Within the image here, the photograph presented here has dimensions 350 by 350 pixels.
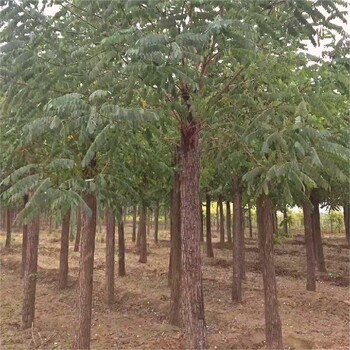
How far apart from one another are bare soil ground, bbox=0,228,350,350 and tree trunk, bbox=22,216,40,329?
0.42m

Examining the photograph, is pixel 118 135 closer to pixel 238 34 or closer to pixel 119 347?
pixel 238 34

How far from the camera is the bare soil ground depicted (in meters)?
10.6

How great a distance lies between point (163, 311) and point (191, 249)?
7.00m

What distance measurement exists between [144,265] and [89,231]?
11.9m

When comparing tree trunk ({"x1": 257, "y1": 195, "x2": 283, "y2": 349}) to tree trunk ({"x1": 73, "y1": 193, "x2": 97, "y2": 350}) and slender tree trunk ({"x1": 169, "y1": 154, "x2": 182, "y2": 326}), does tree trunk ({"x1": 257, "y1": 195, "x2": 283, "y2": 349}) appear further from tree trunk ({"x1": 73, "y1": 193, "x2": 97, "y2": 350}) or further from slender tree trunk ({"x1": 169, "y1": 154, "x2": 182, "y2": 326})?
tree trunk ({"x1": 73, "y1": 193, "x2": 97, "y2": 350})

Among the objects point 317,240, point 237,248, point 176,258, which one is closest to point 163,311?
point 176,258

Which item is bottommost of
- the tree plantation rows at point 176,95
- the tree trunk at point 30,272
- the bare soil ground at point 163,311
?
the bare soil ground at point 163,311

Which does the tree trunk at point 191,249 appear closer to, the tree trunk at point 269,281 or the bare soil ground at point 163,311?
the tree trunk at point 269,281

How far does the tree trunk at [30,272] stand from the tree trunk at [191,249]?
6127 mm

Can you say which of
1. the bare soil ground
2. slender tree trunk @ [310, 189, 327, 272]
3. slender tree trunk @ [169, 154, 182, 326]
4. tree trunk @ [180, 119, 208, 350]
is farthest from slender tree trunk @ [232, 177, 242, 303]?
tree trunk @ [180, 119, 208, 350]

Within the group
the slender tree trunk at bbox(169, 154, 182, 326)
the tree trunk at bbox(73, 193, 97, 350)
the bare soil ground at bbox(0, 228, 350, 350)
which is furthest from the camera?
the slender tree trunk at bbox(169, 154, 182, 326)

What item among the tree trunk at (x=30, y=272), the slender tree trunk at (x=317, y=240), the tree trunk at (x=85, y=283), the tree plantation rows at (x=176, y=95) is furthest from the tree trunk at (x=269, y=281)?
the slender tree trunk at (x=317, y=240)

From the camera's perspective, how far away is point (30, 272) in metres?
11.6

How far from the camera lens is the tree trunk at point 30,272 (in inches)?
456
